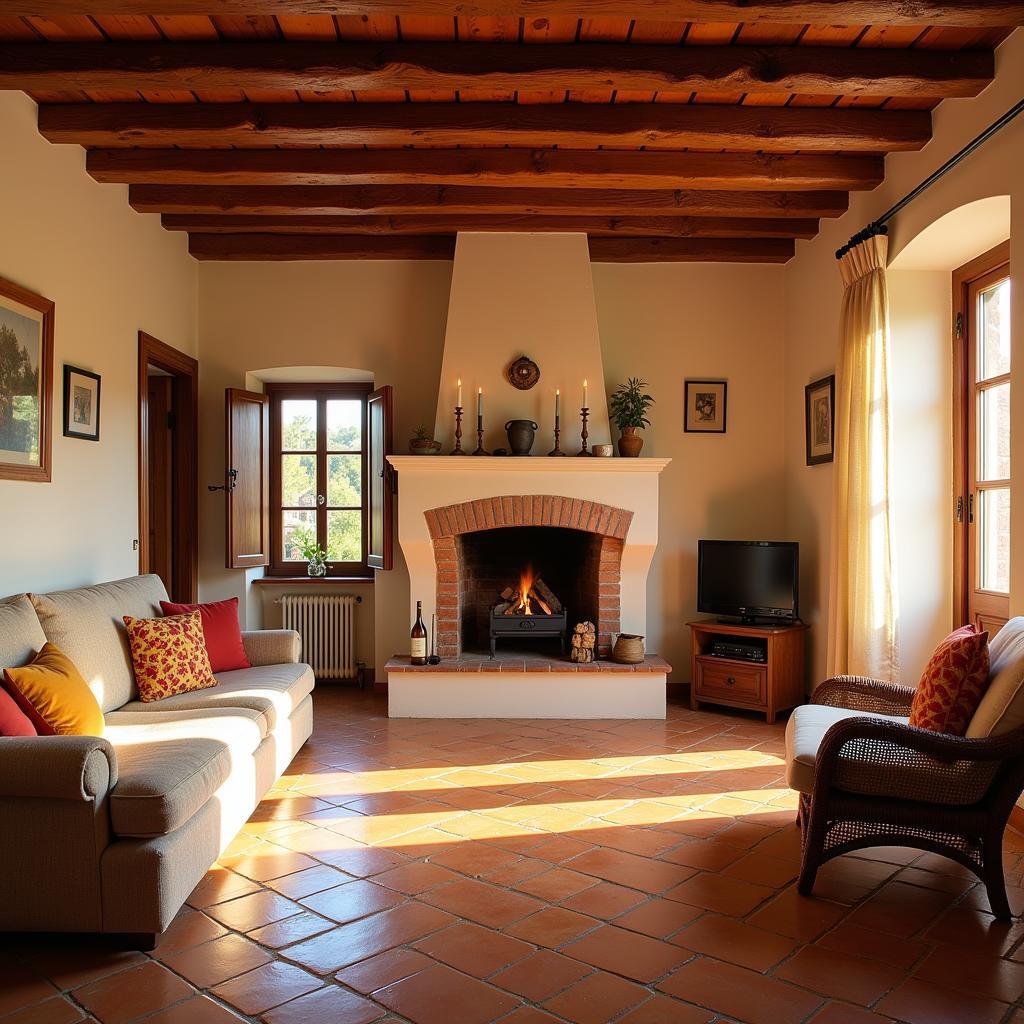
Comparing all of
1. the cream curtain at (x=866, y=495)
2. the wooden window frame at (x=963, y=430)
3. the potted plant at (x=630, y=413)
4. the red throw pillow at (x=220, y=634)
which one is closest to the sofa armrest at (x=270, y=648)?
the red throw pillow at (x=220, y=634)

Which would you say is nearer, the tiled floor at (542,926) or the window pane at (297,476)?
the tiled floor at (542,926)

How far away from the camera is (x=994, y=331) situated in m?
4.16

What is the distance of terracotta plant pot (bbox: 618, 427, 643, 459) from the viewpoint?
17.9 ft

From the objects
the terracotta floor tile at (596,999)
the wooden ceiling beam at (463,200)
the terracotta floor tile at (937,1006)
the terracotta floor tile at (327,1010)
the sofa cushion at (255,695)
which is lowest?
the terracotta floor tile at (937,1006)

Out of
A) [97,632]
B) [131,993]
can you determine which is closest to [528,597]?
[97,632]

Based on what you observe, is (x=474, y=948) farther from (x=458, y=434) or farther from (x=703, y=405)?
(x=703, y=405)

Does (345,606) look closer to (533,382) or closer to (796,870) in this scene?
(533,382)

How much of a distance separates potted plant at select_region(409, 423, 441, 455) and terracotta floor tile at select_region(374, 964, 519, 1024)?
3.47 meters

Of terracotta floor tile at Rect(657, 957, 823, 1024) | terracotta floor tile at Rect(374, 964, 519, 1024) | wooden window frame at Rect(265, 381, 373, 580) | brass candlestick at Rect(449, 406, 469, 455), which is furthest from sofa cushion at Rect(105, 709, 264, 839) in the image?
wooden window frame at Rect(265, 381, 373, 580)

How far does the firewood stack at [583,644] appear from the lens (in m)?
5.36

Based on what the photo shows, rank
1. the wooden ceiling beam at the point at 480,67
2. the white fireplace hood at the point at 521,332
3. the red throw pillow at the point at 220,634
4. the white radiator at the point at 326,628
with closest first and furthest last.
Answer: the wooden ceiling beam at the point at 480,67, the red throw pillow at the point at 220,634, the white fireplace hood at the point at 521,332, the white radiator at the point at 326,628

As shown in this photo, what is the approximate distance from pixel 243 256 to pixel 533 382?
7.01 ft

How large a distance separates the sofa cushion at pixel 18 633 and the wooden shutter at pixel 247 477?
93.6 inches

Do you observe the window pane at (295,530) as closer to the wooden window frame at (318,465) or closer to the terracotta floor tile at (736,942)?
the wooden window frame at (318,465)
